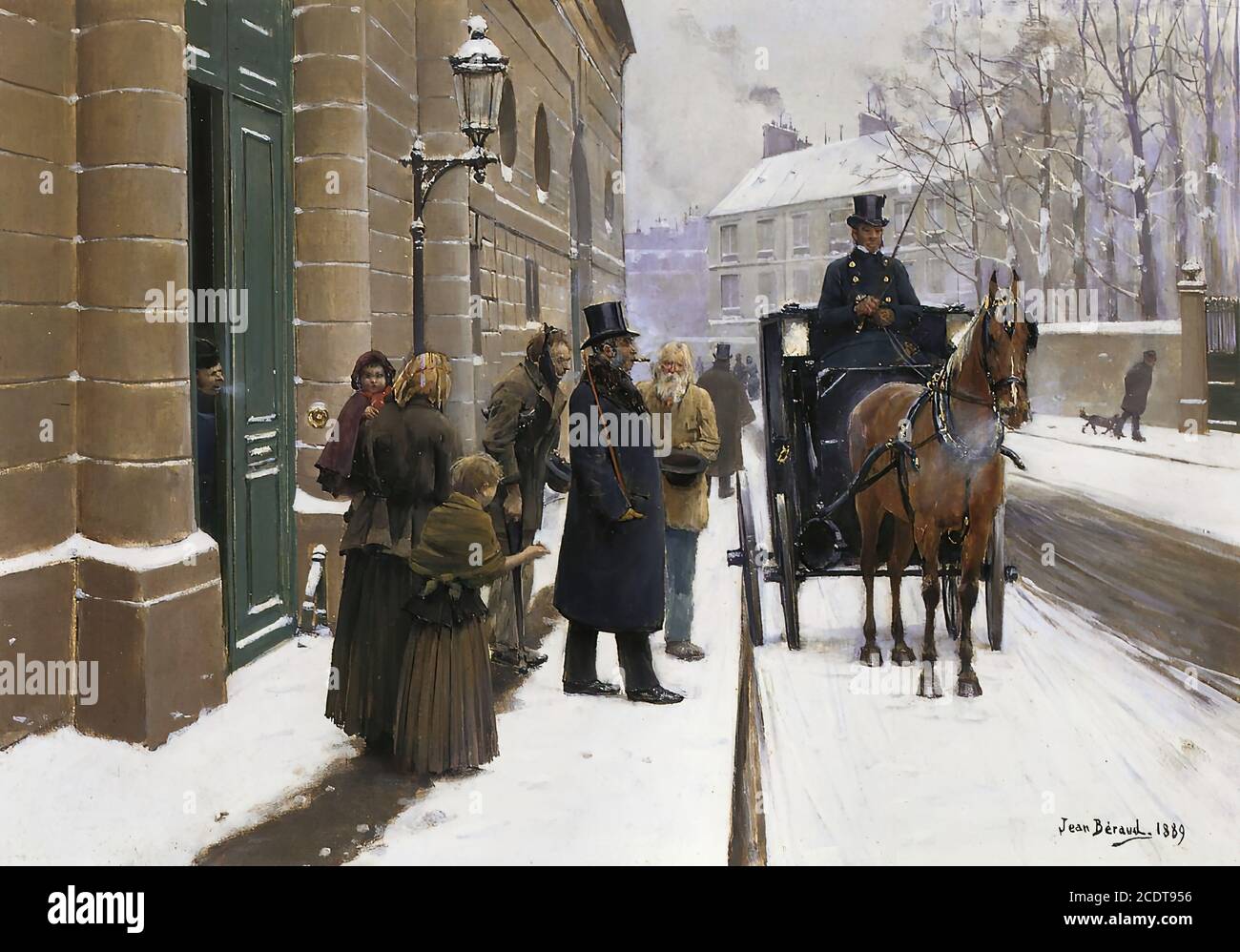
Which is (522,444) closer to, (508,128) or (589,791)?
(589,791)

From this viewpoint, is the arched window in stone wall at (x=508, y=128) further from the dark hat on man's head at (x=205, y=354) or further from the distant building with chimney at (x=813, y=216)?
the dark hat on man's head at (x=205, y=354)

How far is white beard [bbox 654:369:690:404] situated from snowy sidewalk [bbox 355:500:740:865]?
1.46 metres

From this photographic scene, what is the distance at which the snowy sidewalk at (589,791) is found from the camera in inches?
154

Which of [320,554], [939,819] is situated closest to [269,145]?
[320,554]

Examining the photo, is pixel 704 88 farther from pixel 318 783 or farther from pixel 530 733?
pixel 318 783

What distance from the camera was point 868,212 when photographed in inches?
229

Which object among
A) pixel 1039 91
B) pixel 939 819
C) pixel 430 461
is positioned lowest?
pixel 939 819

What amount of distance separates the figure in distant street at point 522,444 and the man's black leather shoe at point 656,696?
801 millimetres

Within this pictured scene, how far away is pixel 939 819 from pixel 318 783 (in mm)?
2309

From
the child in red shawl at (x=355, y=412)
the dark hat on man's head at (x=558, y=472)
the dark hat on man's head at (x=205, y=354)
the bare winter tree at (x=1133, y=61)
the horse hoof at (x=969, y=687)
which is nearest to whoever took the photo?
the child in red shawl at (x=355, y=412)

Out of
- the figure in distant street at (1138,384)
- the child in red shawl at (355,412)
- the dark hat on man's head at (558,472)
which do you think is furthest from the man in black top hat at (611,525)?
the figure in distant street at (1138,384)
